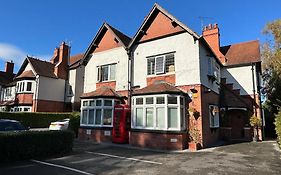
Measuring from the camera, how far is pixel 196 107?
49.1 ft

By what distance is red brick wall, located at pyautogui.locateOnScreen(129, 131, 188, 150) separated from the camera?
13.9 meters

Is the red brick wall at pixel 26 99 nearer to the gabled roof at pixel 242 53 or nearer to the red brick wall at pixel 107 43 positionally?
the red brick wall at pixel 107 43

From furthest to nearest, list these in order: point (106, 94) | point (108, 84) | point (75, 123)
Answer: point (75, 123)
point (108, 84)
point (106, 94)

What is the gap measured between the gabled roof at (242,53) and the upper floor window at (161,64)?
8087 mm

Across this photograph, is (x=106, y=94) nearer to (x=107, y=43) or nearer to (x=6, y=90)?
(x=107, y=43)

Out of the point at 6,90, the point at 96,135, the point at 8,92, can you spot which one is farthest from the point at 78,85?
the point at 96,135

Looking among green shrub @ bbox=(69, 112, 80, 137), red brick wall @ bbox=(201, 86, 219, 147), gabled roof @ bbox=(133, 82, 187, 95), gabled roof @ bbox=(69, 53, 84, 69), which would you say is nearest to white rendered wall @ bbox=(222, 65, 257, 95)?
red brick wall @ bbox=(201, 86, 219, 147)

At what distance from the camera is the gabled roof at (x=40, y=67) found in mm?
31109

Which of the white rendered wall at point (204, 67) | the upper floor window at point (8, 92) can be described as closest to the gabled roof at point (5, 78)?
the upper floor window at point (8, 92)

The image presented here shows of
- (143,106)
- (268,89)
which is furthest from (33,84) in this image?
(268,89)

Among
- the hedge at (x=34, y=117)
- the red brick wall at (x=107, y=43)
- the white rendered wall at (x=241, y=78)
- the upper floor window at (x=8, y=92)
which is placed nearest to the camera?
the red brick wall at (x=107, y=43)

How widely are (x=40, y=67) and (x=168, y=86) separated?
23699 mm

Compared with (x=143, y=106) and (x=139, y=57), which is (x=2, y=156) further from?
(x=139, y=57)

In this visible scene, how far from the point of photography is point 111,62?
775 inches
